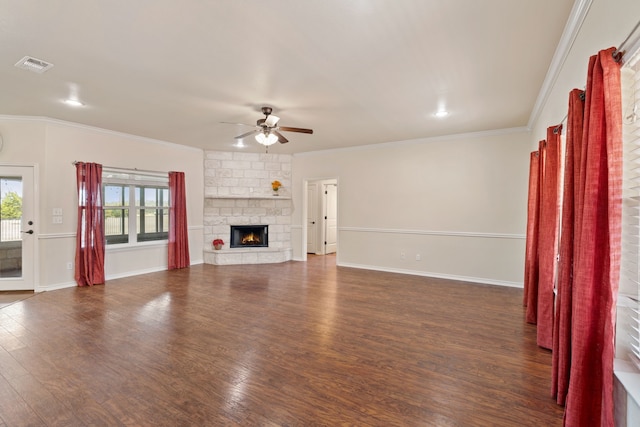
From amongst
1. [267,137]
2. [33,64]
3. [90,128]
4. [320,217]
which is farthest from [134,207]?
[320,217]

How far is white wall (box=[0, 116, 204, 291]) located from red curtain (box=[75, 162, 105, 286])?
0.18m

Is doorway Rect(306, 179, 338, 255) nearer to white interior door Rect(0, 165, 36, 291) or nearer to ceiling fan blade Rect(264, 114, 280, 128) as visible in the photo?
ceiling fan blade Rect(264, 114, 280, 128)

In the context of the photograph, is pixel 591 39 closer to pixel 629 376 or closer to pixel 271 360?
pixel 629 376

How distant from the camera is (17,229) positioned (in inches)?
189

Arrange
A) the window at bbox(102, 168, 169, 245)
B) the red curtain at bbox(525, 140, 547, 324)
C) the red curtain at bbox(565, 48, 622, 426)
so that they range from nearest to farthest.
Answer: the red curtain at bbox(565, 48, 622, 426)
the red curtain at bbox(525, 140, 547, 324)
the window at bbox(102, 168, 169, 245)

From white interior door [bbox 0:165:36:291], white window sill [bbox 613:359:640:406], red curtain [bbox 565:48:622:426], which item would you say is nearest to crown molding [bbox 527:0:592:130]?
red curtain [bbox 565:48:622:426]

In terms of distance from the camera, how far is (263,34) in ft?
8.00

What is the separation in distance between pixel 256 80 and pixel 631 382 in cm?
356

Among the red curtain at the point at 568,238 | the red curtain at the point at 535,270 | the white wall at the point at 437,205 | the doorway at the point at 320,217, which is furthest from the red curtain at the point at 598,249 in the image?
the doorway at the point at 320,217

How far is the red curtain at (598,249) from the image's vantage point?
1.40 m

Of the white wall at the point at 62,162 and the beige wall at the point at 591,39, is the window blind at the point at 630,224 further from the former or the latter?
the white wall at the point at 62,162

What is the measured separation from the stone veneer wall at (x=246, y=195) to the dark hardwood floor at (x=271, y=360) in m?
3.01

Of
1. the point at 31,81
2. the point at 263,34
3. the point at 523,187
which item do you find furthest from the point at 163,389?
the point at 523,187

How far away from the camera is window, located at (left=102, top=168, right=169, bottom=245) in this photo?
5.76m
